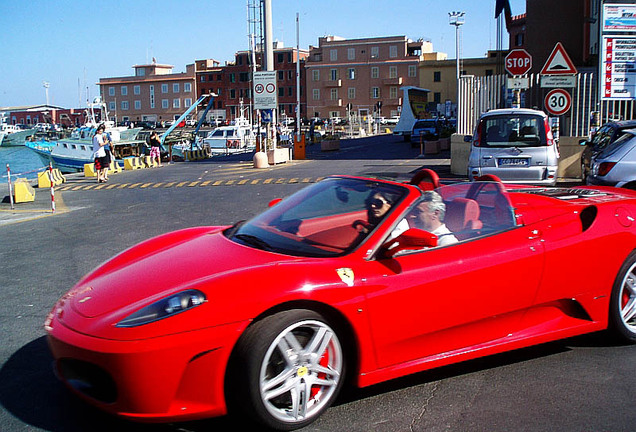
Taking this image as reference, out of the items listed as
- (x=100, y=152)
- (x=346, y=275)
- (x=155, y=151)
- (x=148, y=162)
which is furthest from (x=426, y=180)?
(x=155, y=151)

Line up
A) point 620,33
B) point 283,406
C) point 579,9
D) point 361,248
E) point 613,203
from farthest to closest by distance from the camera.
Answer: point 579,9 → point 620,33 → point 613,203 → point 361,248 → point 283,406

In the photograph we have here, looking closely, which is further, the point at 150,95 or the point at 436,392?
the point at 150,95

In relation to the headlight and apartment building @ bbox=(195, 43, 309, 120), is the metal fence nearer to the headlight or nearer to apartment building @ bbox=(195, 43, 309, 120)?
the headlight

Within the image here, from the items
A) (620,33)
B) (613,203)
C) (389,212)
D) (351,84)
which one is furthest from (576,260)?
(351,84)

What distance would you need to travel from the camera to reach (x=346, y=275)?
3488 mm

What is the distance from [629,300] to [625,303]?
4cm

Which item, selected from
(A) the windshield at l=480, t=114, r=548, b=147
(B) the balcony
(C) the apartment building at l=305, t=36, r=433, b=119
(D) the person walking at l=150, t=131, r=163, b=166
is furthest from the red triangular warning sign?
(B) the balcony

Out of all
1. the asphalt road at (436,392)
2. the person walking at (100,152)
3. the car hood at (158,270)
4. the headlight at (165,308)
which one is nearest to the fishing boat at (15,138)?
the person walking at (100,152)

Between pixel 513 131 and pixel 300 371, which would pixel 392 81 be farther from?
pixel 300 371

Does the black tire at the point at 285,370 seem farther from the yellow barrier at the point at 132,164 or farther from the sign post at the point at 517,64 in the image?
the yellow barrier at the point at 132,164

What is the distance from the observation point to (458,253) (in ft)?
12.7

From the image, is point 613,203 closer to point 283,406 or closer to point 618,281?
point 618,281

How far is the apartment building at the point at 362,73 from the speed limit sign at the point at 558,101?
76736 millimetres

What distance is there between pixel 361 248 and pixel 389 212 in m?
0.37
